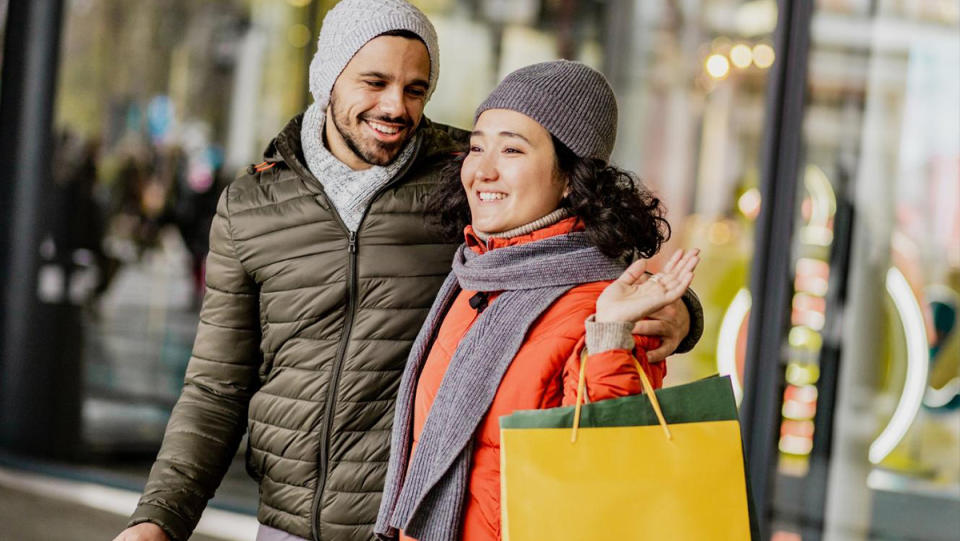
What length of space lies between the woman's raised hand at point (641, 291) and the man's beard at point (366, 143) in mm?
615

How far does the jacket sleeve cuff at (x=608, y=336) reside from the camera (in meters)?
1.60

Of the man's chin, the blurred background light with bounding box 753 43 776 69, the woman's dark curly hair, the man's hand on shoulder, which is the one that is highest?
the blurred background light with bounding box 753 43 776 69

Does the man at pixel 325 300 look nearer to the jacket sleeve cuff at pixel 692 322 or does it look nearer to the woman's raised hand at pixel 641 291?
the jacket sleeve cuff at pixel 692 322

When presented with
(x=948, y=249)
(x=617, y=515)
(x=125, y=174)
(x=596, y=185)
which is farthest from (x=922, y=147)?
(x=125, y=174)

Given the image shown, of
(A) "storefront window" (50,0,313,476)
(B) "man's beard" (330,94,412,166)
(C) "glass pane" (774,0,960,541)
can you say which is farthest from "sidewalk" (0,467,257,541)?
(B) "man's beard" (330,94,412,166)

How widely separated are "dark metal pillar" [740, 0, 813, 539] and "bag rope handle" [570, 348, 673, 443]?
8.27 ft

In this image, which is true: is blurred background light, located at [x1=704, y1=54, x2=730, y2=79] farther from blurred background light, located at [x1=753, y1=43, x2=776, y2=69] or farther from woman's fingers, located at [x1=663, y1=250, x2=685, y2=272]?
woman's fingers, located at [x1=663, y1=250, x2=685, y2=272]

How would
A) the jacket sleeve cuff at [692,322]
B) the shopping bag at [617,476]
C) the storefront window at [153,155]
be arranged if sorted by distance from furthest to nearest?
1. the storefront window at [153,155]
2. the jacket sleeve cuff at [692,322]
3. the shopping bag at [617,476]

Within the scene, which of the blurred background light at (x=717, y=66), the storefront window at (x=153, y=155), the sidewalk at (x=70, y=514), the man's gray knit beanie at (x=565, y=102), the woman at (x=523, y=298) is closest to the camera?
the woman at (x=523, y=298)

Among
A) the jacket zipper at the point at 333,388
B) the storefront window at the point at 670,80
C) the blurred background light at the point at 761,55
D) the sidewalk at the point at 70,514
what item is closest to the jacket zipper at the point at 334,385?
the jacket zipper at the point at 333,388

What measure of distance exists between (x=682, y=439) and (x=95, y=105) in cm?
559

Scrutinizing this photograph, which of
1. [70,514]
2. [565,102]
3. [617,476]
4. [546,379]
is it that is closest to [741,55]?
[70,514]

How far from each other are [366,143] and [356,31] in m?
0.21

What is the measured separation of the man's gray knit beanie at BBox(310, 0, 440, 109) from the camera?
207 cm
